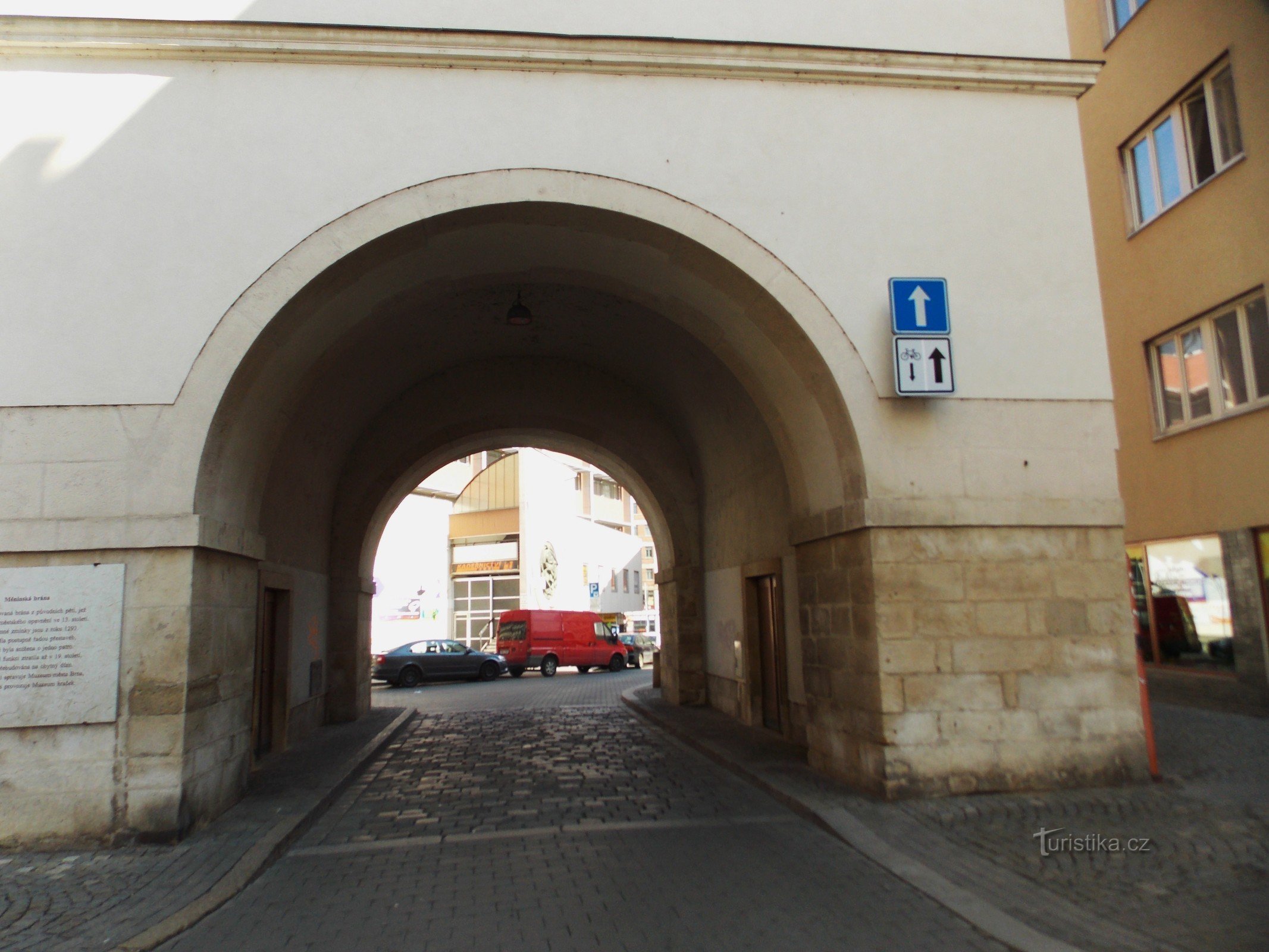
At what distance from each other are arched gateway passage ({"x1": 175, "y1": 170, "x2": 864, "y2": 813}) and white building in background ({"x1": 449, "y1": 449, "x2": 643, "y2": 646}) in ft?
77.8

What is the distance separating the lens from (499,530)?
4028cm

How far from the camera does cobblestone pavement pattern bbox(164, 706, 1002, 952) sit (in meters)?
4.56

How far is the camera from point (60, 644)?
6.44 metres

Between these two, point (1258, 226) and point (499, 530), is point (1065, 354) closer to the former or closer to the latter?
point (1258, 226)

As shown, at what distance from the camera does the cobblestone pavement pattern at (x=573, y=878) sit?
Answer: 15.0 ft

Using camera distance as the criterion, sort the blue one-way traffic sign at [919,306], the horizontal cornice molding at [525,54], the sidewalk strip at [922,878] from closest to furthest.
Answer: the sidewalk strip at [922,878] → the horizontal cornice molding at [525,54] → the blue one-way traffic sign at [919,306]

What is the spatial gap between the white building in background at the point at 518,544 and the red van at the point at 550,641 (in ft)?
35.5

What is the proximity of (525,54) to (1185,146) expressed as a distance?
9.84m

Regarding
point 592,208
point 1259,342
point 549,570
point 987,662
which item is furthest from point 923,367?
point 549,570

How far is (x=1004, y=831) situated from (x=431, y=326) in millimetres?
8631

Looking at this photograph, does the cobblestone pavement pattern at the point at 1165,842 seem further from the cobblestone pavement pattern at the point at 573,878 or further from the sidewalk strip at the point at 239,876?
the sidewalk strip at the point at 239,876

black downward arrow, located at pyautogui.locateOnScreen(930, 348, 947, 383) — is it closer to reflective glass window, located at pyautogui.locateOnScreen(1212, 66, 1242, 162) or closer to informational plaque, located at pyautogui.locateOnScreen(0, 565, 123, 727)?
informational plaque, located at pyautogui.locateOnScreen(0, 565, 123, 727)

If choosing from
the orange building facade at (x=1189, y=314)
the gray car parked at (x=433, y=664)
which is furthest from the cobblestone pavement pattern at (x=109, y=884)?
the gray car parked at (x=433, y=664)

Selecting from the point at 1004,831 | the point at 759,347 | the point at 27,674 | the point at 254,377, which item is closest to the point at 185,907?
the point at 27,674
